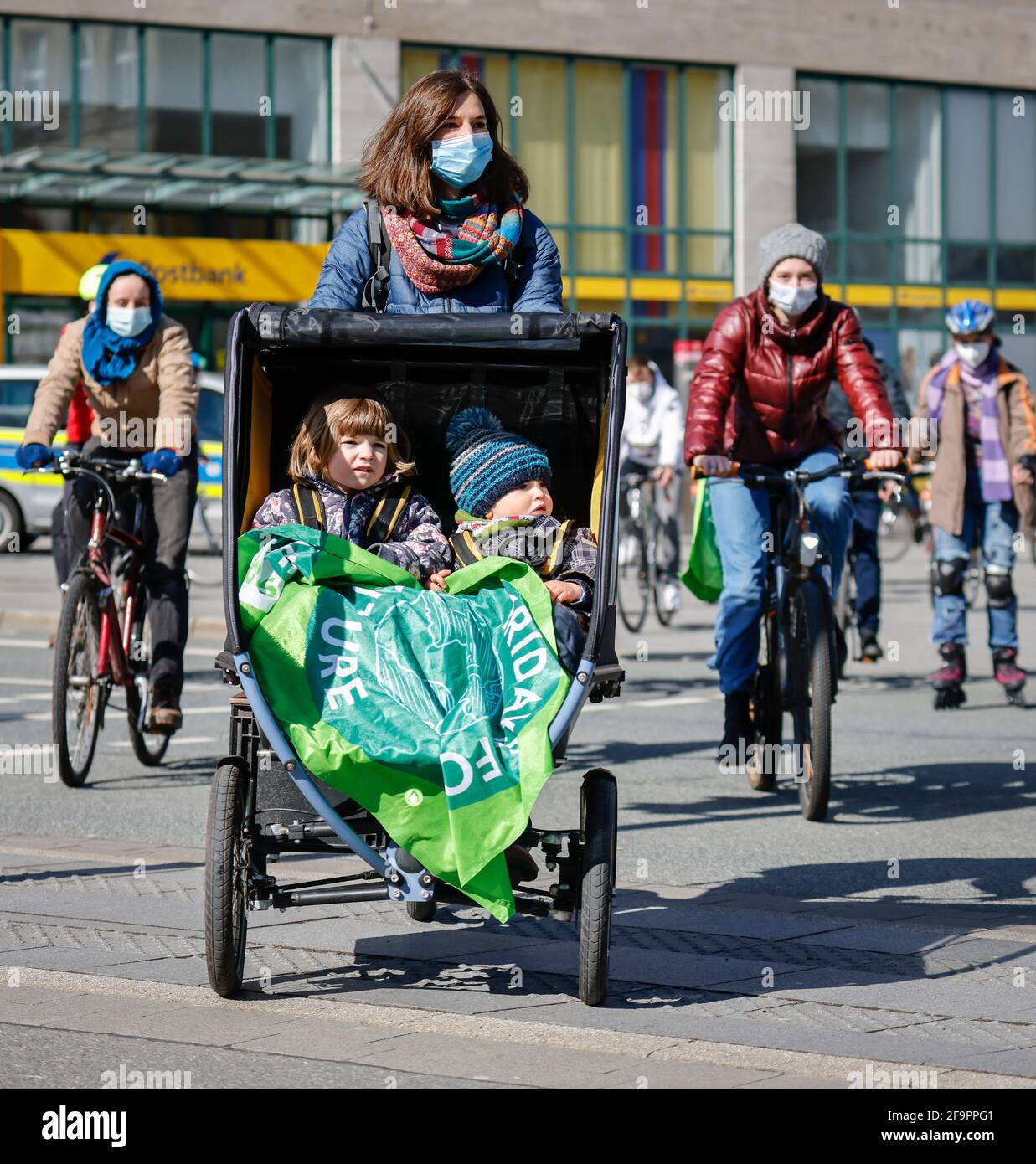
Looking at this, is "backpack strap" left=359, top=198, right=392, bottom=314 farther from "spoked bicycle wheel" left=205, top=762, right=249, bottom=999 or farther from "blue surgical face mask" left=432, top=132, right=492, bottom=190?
"spoked bicycle wheel" left=205, top=762, right=249, bottom=999

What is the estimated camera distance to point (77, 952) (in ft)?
17.3

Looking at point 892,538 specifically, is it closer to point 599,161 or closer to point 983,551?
point 599,161

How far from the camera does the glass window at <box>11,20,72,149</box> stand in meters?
30.7

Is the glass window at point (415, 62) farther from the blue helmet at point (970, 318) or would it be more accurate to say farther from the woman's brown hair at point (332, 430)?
the woman's brown hair at point (332, 430)

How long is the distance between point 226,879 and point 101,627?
3901 millimetres

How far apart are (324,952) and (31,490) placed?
18857mm

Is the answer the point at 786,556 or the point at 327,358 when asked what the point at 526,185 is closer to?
the point at 327,358

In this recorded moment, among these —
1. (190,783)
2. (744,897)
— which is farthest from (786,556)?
(190,783)

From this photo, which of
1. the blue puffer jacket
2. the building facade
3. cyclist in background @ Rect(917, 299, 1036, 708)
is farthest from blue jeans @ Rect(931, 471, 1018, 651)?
the building facade

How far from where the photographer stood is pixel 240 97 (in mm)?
31984

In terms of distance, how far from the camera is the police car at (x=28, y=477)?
23297 millimetres

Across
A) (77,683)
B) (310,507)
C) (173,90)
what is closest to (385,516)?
(310,507)

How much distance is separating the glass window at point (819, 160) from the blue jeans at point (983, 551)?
81.5 ft

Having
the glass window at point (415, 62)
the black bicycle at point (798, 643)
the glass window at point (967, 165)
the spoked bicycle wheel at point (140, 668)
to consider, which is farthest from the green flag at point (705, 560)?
the glass window at point (967, 165)
